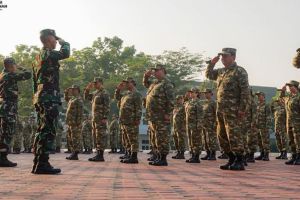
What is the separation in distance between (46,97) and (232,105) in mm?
3517

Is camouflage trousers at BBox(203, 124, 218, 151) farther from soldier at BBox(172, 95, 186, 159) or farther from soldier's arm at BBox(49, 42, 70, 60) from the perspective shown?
soldier's arm at BBox(49, 42, 70, 60)

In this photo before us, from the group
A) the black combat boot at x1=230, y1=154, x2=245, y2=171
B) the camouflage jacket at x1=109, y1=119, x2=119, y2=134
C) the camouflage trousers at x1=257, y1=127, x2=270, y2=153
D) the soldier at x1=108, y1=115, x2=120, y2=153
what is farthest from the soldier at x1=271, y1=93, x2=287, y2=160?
the camouflage jacket at x1=109, y1=119, x2=119, y2=134

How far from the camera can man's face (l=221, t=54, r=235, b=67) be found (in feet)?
26.9

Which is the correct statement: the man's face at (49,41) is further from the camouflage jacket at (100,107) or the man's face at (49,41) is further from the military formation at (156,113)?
the camouflage jacket at (100,107)

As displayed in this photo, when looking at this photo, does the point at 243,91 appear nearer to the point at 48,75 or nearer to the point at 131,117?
the point at 131,117

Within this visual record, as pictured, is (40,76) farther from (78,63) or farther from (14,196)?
(78,63)

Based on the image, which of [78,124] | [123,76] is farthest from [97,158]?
[123,76]

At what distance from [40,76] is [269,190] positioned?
13.1 feet

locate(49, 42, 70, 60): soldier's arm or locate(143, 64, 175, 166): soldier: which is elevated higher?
locate(49, 42, 70, 60): soldier's arm

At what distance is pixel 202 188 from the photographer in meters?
4.82

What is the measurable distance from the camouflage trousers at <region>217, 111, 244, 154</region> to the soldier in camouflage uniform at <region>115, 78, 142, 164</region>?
2.71 meters

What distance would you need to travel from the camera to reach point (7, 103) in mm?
8531

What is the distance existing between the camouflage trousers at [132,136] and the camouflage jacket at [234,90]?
2761 millimetres

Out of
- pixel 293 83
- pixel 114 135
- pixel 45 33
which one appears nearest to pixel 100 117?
pixel 45 33
